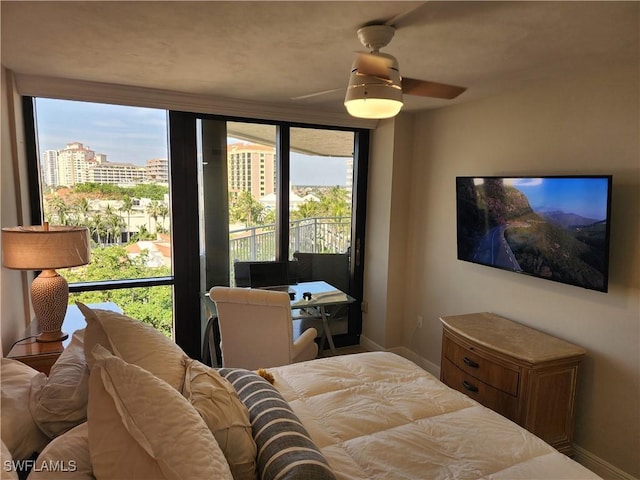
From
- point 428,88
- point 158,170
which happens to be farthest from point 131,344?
point 158,170

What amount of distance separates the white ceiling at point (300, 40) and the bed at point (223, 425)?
1.28 meters

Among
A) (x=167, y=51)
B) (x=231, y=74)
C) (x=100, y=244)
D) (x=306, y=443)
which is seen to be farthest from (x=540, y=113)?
(x=100, y=244)

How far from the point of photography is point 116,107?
321 centimetres

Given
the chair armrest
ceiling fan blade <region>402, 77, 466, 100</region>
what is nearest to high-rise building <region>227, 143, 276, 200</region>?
the chair armrest

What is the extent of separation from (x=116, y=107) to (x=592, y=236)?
11.3ft

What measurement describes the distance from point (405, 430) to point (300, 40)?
6.00 feet

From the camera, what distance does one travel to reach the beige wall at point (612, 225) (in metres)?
2.25

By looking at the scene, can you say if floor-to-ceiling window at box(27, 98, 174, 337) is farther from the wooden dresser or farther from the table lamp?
the wooden dresser

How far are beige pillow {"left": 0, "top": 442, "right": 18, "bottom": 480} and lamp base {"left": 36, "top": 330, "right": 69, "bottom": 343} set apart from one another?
1.33 m

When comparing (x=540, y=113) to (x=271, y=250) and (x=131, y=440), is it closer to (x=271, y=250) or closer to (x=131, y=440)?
(x=271, y=250)

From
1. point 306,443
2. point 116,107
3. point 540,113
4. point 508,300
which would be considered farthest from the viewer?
point 116,107

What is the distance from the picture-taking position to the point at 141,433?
1036 millimetres

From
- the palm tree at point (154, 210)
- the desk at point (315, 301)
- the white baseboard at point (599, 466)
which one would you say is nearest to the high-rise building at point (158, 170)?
the palm tree at point (154, 210)

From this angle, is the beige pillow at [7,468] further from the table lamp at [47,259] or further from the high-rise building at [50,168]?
the high-rise building at [50,168]
